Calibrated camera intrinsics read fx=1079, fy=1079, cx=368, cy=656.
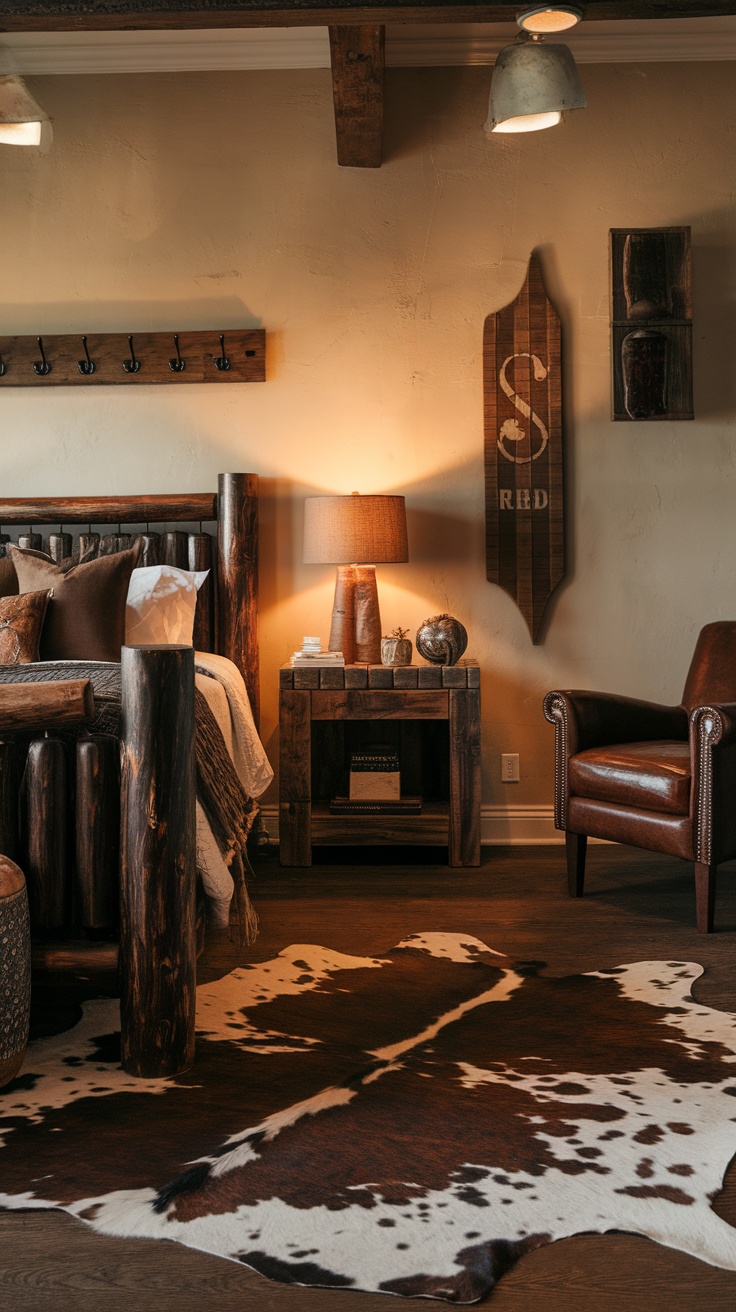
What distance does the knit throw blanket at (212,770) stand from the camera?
105 inches

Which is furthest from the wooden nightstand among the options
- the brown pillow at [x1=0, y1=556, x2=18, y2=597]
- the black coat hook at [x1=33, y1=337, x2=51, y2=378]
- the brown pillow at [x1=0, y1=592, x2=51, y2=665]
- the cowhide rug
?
the black coat hook at [x1=33, y1=337, x2=51, y2=378]

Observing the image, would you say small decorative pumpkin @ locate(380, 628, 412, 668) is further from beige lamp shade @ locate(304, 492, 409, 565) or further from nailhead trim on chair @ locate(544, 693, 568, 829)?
nailhead trim on chair @ locate(544, 693, 568, 829)

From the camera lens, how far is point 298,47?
13.5 ft

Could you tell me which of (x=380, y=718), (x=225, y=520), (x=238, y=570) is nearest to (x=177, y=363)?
(x=225, y=520)

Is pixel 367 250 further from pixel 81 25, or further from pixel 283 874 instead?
pixel 283 874

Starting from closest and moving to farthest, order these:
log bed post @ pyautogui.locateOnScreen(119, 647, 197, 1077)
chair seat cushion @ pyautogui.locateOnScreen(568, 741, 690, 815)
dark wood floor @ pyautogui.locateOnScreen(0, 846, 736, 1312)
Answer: dark wood floor @ pyautogui.locateOnScreen(0, 846, 736, 1312), log bed post @ pyautogui.locateOnScreen(119, 647, 197, 1077), chair seat cushion @ pyautogui.locateOnScreen(568, 741, 690, 815)

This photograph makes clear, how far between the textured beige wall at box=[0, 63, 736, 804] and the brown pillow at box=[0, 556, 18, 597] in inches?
22.5

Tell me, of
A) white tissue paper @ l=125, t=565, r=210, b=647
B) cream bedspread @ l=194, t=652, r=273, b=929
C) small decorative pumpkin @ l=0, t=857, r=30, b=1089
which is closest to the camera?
small decorative pumpkin @ l=0, t=857, r=30, b=1089

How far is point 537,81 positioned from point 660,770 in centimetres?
212

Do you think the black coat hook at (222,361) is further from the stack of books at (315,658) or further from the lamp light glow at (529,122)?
the lamp light glow at (529,122)

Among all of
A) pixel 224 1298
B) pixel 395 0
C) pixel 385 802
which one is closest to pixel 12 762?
pixel 224 1298

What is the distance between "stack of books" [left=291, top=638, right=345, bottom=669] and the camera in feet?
12.7

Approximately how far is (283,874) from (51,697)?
1835mm

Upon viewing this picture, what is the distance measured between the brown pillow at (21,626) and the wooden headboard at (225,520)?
0.66 m
